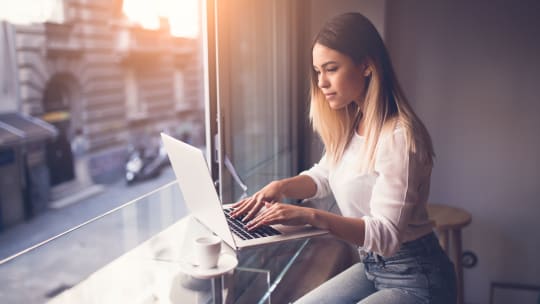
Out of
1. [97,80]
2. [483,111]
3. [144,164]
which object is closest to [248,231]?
[483,111]

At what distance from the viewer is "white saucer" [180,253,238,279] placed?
2.92 ft

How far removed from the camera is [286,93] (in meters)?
2.06

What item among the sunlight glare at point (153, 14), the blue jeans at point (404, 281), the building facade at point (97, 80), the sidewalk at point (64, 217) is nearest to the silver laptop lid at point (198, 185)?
the blue jeans at point (404, 281)

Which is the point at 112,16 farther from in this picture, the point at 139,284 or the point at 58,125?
the point at 139,284

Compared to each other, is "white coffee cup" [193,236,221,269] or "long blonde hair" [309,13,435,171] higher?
"long blonde hair" [309,13,435,171]

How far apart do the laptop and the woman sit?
29mm

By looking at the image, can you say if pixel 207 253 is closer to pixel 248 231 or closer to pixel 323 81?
pixel 248 231

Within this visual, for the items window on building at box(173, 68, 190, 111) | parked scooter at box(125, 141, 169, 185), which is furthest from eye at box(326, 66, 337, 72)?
window on building at box(173, 68, 190, 111)

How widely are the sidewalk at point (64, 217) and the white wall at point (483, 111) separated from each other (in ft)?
24.5

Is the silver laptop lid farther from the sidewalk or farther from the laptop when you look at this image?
the sidewalk

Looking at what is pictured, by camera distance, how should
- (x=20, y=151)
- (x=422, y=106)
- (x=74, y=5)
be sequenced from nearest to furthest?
(x=422, y=106), (x=20, y=151), (x=74, y=5)

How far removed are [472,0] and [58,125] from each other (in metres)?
10.6

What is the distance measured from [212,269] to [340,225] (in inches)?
Result: 10.6

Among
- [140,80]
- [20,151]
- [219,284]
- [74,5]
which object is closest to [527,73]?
[219,284]
